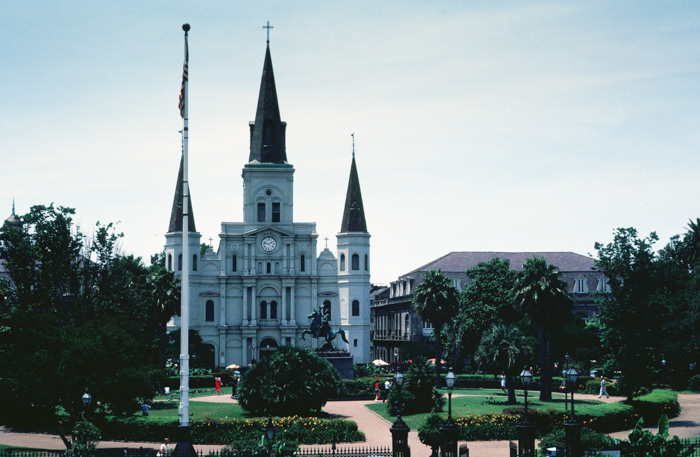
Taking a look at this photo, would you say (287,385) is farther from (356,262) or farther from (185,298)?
(356,262)

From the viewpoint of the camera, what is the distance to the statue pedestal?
70125 mm

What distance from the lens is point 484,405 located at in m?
52.9

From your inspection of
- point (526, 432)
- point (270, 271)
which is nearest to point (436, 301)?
point (270, 271)

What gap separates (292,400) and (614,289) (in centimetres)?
3431

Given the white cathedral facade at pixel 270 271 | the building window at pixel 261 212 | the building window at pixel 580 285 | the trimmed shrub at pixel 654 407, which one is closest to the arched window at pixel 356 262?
the white cathedral facade at pixel 270 271

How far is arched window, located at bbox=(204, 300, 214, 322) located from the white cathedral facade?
4.6 inches

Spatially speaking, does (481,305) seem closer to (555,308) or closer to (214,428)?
(555,308)

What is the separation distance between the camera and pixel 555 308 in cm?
5653

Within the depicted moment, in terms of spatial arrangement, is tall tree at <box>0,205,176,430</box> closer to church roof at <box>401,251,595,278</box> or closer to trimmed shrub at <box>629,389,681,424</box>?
trimmed shrub at <box>629,389,681,424</box>

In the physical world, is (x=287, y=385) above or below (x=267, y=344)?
below

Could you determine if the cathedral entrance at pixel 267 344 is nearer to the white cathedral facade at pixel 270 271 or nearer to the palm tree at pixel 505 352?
the white cathedral facade at pixel 270 271

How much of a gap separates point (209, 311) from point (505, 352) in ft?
176

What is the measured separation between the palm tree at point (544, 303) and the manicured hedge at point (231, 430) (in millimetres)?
19106

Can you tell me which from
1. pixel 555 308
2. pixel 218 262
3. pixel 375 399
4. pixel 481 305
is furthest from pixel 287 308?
Answer: pixel 555 308
